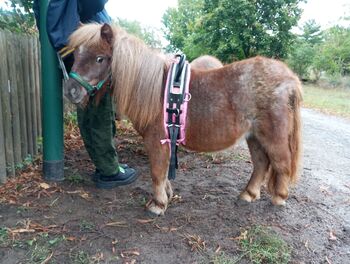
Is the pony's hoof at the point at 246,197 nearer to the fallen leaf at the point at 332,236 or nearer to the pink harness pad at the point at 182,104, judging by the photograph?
the fallen leaf at the point at 332,236

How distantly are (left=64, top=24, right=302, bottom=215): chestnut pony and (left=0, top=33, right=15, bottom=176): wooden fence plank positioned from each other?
1.11 m

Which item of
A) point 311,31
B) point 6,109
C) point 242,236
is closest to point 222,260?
point 242,236

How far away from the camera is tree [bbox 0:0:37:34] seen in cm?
407

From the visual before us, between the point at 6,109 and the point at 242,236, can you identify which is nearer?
the point at 242,236

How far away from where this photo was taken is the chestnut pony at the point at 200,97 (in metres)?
2.73

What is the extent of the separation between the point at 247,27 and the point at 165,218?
14.8 metres

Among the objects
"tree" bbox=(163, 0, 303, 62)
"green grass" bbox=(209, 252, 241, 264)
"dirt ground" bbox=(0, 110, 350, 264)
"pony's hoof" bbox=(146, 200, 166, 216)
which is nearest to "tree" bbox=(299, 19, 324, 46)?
"tree" bbox=(163, 0, 303, 62)

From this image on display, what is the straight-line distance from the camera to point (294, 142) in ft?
10.3

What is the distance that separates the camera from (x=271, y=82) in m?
2.90

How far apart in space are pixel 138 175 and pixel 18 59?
1.91m

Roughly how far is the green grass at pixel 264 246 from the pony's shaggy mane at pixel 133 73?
4.30ft

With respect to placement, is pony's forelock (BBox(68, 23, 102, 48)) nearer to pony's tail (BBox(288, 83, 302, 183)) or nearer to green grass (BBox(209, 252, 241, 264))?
pony's tail (BBox(288, 83, 302, 183))

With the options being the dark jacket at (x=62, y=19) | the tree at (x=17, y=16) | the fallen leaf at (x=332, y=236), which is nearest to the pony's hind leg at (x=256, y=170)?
the fallen leaf at (x=332, y=236)

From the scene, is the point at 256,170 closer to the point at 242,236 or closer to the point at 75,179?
the point at 242,236
